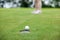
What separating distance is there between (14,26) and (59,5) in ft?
17.2

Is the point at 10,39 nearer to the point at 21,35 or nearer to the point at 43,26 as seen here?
the point at 21,35

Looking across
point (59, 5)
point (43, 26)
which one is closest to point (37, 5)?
point (43, 26)

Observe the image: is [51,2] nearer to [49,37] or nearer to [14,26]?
[14,26]

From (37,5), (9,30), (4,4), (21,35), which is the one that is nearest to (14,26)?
(9,30)

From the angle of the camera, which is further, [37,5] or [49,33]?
[37,5]

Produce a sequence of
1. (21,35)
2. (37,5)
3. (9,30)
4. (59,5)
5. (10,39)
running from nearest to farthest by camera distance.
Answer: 1. (10,39)
2. (21,35)
3. (9,30)
4. (37,5)
5. (59,5)

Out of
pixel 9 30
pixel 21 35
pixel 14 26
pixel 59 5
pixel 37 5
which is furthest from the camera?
pixel 59 5

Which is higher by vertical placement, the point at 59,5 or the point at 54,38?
the point at 54,38

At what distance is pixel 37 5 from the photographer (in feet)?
15.5

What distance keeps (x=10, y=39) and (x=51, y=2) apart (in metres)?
6.21

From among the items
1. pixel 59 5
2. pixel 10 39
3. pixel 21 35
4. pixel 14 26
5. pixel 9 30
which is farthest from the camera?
pixel 59 5

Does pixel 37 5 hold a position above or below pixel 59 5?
above

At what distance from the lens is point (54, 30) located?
2908 mm

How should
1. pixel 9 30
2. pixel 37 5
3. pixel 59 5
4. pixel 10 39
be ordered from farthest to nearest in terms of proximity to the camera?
pixel 59 5 < pixel 37 5 < pixel 9 30 < pixel 10 39
